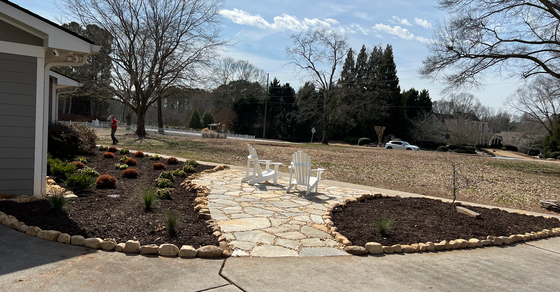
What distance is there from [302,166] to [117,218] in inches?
139

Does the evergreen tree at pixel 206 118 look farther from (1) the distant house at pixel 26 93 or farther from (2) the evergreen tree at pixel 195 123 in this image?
(1) the distant house at pixel 26 93

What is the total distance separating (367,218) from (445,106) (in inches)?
2352

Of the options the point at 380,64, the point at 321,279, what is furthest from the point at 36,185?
the point at 380,64

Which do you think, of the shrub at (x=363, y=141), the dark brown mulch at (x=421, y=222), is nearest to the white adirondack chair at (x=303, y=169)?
the dark brown mulch at (x=421, y=222)

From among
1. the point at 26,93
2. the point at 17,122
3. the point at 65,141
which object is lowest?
the point at 65,141

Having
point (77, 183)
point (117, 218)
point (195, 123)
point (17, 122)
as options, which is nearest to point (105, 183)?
point (77, 183)

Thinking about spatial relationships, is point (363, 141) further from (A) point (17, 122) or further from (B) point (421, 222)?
(A) point (17, 122)

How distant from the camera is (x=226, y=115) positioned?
159ft

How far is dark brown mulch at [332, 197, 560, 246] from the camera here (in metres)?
4.66

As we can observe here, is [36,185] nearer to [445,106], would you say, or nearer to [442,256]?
[442,256]

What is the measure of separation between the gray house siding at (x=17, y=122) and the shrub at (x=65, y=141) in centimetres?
482

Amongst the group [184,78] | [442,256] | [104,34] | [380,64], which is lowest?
[442,256]

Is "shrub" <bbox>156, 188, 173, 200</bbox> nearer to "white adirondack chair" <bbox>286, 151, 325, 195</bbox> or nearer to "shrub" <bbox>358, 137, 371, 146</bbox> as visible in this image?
"white adirondack chair" <bbox>286, 151, 325, 195</bbox>

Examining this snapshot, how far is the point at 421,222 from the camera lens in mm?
5410
